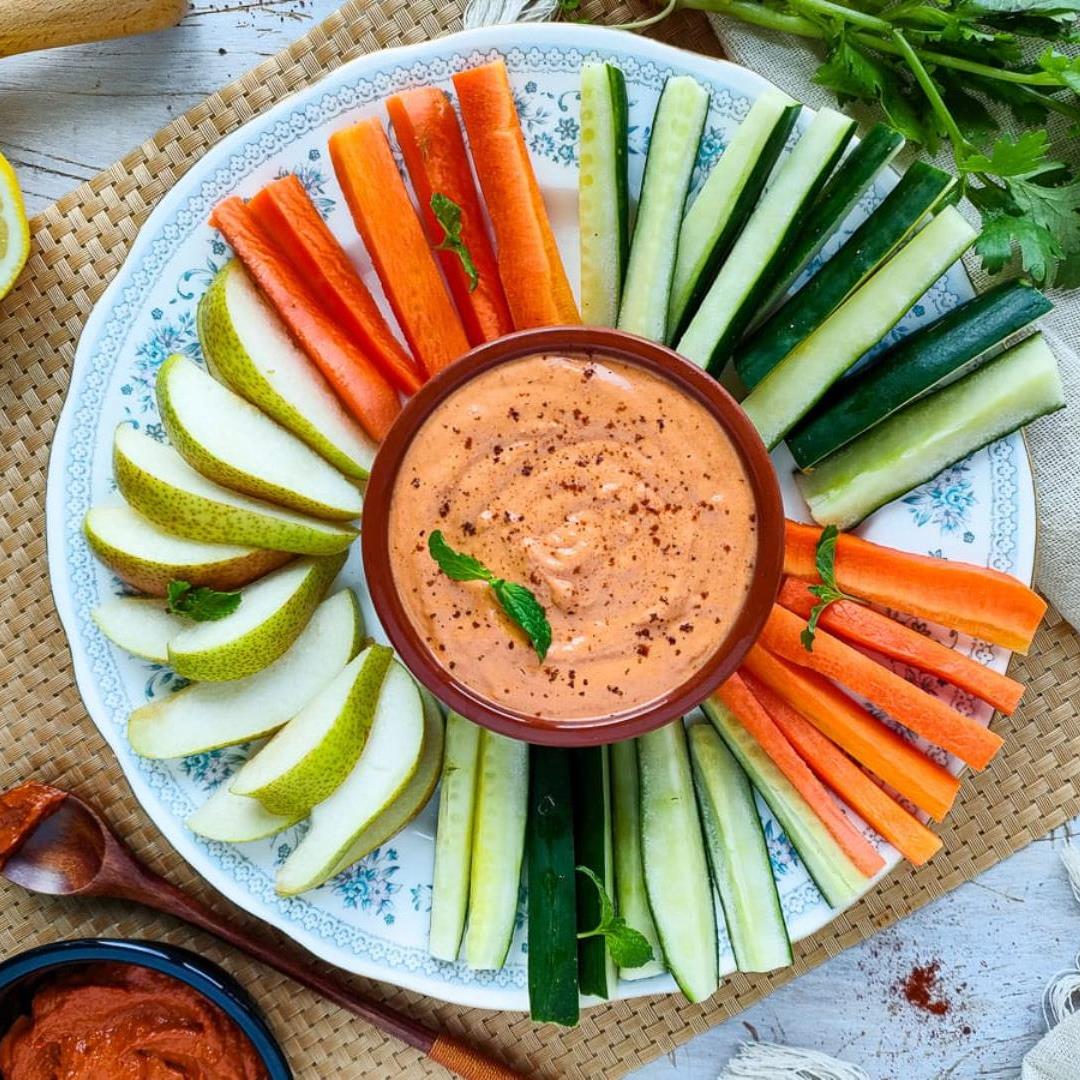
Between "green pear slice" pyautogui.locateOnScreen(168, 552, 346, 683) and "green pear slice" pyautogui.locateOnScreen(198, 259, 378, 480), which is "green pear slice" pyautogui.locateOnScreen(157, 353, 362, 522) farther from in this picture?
"green pear slice" pyautogui.locateOnScreen(168, 552, 346, 683)

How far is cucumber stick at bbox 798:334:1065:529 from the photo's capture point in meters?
2.29

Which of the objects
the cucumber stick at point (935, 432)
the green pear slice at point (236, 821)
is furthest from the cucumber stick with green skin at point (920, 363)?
the green pear slice at point (236, 821)

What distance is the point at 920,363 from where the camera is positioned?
2.33 m

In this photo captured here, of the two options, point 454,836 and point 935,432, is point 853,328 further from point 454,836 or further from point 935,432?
point 454,836

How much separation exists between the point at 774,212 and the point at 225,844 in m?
1.73

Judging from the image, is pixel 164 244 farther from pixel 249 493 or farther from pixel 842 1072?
pixel 842 1072

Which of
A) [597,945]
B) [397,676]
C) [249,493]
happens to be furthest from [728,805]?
[249,493]

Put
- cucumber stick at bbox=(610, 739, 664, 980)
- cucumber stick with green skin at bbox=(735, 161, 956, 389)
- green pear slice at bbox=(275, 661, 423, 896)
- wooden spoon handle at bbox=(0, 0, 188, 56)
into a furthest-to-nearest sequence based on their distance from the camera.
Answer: wooden spoon handle at bbox=(0, 0, 188, 56)
cucumber stick at bbox=(610, 739, 664, 980)
green pear slice at bbox=(275, 661, 423, 896)
cucumber stick with green skin at bbox=(735, 161, 956, 389)

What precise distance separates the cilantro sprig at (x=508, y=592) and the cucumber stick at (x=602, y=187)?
0.67 m

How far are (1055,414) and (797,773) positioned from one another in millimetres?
979

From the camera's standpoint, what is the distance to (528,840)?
245 cm

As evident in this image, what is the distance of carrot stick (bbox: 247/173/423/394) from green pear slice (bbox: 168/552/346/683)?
44 cm

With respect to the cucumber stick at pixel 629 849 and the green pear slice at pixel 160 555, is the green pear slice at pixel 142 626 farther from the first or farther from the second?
the cucumber stick at pixel 629 849

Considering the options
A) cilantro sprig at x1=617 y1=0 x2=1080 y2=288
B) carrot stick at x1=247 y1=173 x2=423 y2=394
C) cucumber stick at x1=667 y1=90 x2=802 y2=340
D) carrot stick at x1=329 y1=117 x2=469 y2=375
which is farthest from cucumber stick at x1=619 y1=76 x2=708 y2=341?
carrot stick at x1=247 y1=173 x2=423 y2=394
